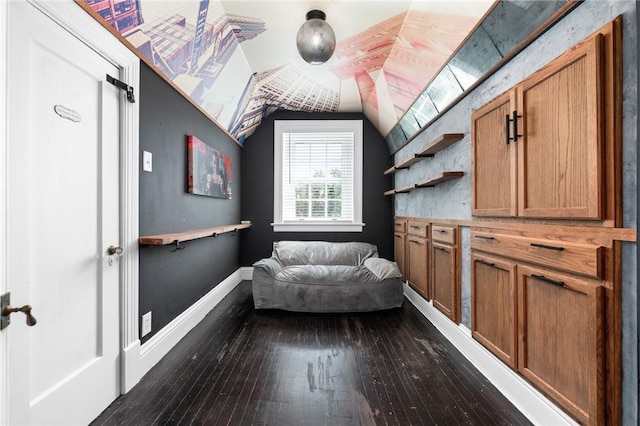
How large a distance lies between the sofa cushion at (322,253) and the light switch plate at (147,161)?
2.42m

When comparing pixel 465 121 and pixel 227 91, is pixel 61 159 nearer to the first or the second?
pixel 227 91

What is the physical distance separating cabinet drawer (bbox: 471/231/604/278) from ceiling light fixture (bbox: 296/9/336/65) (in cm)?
192

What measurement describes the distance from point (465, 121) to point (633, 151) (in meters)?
1.38

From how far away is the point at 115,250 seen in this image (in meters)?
1.76

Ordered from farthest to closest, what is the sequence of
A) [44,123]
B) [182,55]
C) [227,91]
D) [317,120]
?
1. [317,120]
2. [227,91]
3. [182,55]
4. [44,123]

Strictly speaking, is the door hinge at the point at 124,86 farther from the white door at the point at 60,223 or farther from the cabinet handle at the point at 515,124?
the cabinet handle at the point at 515,124

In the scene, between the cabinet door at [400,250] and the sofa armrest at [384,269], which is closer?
the sofa armrest at [384,269]

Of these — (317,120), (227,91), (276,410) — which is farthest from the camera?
(317,120)

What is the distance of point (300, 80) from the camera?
376cm

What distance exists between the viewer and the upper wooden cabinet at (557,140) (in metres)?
1.21

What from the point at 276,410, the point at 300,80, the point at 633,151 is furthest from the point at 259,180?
the point at 633,151

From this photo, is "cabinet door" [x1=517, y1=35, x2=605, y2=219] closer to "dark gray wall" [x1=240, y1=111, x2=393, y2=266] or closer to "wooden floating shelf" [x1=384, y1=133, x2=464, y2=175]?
"wooden floating shelf" [x1=384, y1=133, x2=464, y2=175]

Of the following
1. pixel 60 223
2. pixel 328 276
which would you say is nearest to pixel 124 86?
pixel 60 223

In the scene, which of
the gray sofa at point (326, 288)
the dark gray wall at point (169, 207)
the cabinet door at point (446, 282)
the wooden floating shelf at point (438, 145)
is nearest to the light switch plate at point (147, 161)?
the dark gray wall at point (169, 207)
